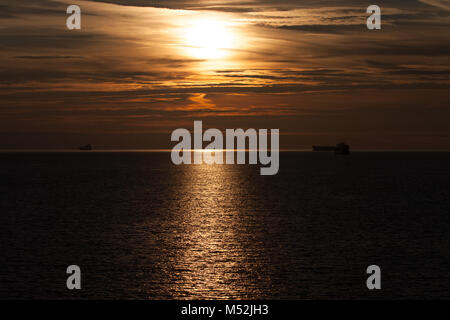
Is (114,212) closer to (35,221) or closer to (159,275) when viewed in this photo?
(35,221)

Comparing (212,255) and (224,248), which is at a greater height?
(224,248)

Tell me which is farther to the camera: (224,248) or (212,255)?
A: (224,248)

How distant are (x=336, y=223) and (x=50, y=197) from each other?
69.4 m

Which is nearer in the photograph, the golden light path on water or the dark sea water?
the golden light path on water

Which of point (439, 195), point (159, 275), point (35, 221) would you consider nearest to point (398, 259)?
point (159, 275)

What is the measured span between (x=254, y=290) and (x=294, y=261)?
36.1ft

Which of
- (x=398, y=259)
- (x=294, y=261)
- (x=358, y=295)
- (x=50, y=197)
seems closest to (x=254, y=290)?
(x=358, y=295)

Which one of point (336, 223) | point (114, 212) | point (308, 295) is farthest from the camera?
point (114, 212)

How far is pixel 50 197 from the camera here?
411ft

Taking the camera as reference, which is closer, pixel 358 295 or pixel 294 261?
pixel 358 295

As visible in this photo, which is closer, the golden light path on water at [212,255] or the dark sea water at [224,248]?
the golden light path on water at [212,255]

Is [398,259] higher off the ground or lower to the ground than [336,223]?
lower
